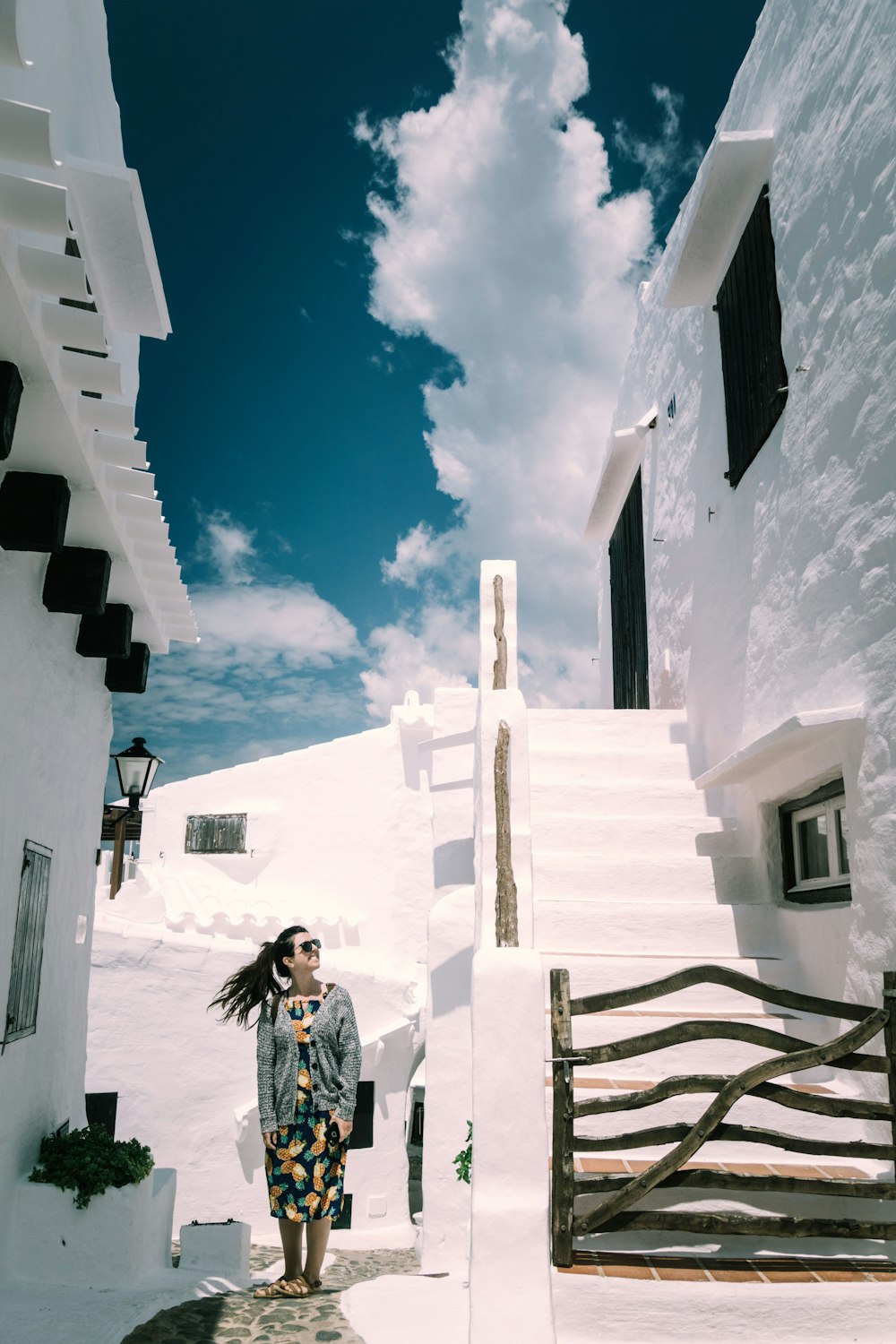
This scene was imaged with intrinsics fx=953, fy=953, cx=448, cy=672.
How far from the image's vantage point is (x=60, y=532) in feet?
15.3

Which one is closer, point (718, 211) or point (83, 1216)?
point (83, 1216)

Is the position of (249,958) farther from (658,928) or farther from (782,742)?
(782,742)

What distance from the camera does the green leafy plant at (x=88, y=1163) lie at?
16.6ft

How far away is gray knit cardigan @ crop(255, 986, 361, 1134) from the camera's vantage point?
4.76 meters

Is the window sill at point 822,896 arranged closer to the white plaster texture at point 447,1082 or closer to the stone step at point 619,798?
the stone step at point 619,798

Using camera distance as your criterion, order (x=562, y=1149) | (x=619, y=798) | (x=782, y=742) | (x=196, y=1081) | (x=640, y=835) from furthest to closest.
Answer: (x=196, y=1081) < (x=619, y=798) < (x=640, y=835) < (x=782, y=742) < (x=562, y=1149)

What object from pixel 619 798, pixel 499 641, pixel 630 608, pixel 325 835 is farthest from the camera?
pixel 325 835

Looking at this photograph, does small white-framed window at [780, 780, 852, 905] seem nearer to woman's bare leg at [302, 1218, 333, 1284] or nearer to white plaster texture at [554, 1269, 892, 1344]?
white plaster texture at [554, 1269, 892, 1344]

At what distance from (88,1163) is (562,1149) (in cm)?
324

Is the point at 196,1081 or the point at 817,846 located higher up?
the point at 817,846

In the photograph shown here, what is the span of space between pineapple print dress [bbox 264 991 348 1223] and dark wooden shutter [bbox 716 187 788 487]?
177 inches

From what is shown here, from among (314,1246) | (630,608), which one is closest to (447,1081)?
(314,1246)

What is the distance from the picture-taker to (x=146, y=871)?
52.6 feet

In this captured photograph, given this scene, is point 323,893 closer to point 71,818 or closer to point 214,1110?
point 214,1110
